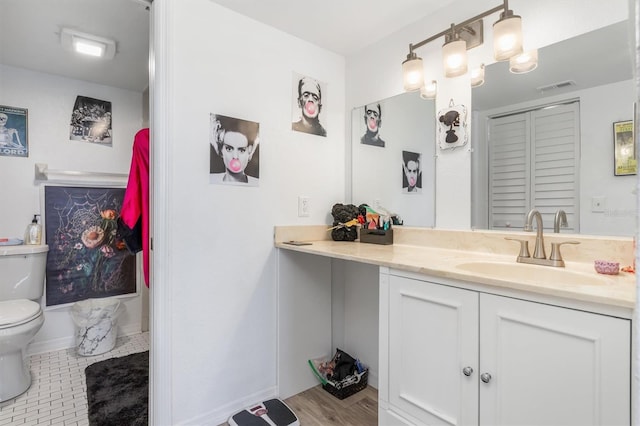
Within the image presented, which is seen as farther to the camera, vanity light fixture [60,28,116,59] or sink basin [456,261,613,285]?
vanity light fixture [60,28,116,59]

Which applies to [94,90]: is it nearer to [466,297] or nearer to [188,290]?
[188,290]

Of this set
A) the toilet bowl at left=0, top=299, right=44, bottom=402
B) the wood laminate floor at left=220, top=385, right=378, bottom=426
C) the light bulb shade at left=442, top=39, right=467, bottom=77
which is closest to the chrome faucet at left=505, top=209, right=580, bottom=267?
the light bulb shade at left=442, top=39, right=467, bottom=77

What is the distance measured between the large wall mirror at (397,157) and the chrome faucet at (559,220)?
0.57 metres

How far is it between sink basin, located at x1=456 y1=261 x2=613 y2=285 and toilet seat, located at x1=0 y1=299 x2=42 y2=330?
2.43 meters

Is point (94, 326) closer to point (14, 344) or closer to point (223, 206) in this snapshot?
point (14, 344)

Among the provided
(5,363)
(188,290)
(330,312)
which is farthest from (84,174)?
(330,312)

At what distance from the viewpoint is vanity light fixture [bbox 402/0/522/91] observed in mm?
1410

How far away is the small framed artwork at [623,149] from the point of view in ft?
4.00

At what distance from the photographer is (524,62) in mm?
1482

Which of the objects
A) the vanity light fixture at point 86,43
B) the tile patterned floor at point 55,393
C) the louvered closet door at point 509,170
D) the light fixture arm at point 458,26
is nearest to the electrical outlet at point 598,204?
the louvered closet door at point 509,170

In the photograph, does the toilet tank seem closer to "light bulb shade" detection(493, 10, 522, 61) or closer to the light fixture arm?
the light fixture arm

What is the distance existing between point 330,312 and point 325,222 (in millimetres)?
613

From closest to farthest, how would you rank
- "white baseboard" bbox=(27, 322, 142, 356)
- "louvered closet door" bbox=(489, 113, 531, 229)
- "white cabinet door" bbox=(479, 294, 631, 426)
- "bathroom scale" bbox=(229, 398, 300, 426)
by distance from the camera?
"white cabinet door" bbox=(479, 294, 631, 426) → "louvered closet door" bbox=(489, 113, 531, 229) → "bathroom scale" bbox=(229, 398, 300, 426) → "white baseboard" bbox=(27, 322, 142, 356)

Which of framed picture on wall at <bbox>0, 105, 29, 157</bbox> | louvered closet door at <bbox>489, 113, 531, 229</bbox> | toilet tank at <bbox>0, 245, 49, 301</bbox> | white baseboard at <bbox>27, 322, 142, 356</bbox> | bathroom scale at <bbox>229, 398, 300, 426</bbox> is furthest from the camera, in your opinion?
white baseboard at <bbox>27, 322, 142, 356</bbox>
